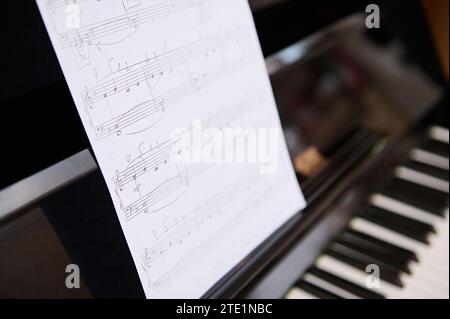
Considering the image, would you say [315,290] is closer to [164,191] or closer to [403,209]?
[403,209]

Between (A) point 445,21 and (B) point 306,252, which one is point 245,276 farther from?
(A) point 445,21

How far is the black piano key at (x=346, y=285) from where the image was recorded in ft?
3.01

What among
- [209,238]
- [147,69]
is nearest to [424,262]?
[209,238]

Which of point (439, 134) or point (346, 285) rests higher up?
point (439, 134)

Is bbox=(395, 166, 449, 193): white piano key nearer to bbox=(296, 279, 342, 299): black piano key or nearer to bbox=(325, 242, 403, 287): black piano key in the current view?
bbox=(325, 242, 403, 287): black piano key

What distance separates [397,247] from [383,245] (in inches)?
1.5

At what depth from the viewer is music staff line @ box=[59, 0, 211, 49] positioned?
1.67ft

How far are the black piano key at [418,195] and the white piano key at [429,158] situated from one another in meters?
0.09

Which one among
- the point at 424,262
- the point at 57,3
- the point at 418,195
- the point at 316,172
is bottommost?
the point at 424,262

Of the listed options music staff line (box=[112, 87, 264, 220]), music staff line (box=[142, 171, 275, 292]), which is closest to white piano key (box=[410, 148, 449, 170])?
music staff line (box=[142, 171, 275, 292])

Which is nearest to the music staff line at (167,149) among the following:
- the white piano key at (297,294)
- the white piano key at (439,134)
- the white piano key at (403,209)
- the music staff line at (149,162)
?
the music staff line at (149,162)

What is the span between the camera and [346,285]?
0.93m

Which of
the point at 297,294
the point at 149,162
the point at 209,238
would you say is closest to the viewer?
the point at 149,162

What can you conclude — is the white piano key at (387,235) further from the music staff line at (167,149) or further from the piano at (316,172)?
the music staff line at (167,149)
